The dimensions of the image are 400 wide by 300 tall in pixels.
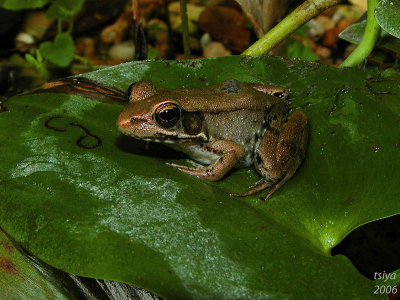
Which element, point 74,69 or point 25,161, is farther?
point 74,69

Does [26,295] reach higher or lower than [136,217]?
lower

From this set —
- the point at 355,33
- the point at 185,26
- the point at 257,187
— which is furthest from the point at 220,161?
the point at 185,26

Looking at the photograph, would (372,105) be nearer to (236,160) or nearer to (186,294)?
(236,160)

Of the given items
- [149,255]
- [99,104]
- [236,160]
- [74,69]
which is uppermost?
[99,104]

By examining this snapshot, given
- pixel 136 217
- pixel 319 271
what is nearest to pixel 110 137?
pixel 136 217

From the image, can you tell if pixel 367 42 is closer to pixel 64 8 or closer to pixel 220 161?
pixel 220 161

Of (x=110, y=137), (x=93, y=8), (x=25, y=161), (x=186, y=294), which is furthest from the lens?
(x=93, y=8)

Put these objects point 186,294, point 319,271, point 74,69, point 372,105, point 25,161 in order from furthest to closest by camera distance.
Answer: point 74,69 < point 372,105 < point 25,161 < point 319,271 < point 186,294

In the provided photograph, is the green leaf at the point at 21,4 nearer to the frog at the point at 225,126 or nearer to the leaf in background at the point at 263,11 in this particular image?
the leaf in background at the point at 263,11
